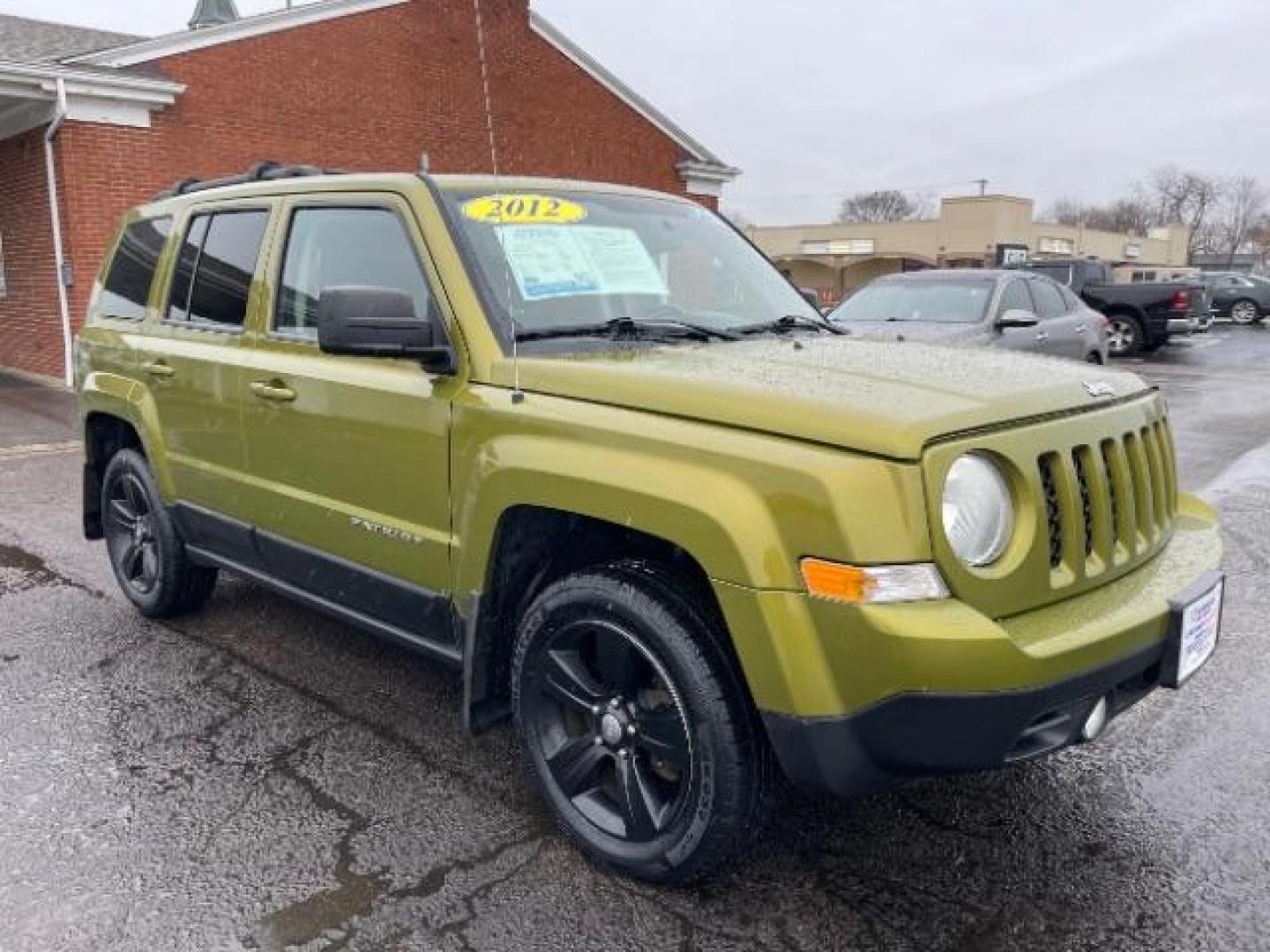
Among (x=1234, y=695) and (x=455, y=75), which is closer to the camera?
(x=1234, y=695)

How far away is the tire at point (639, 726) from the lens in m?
2.49

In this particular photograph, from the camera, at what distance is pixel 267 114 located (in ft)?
44.1

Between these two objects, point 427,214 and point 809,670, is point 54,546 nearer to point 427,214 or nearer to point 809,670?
point 427,214

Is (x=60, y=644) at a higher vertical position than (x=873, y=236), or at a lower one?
lower

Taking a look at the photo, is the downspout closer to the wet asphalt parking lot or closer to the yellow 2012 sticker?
the wet asphalt parking lot

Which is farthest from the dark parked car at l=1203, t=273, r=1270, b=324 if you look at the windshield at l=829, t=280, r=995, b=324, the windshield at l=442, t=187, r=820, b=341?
the windshield at l=442, t=187, r=820, b=341

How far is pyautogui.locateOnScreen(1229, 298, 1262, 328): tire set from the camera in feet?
100

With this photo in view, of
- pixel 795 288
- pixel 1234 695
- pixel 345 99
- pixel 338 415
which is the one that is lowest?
pixel 1234 695

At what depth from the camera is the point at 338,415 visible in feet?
11.0

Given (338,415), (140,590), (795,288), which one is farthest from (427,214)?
(140,590)

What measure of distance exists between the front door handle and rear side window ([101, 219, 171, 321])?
3.99 feet

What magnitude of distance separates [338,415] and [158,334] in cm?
149

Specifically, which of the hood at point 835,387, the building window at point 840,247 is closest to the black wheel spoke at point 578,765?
the hood at point 835,387

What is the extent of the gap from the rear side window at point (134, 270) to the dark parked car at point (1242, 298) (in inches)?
1257
